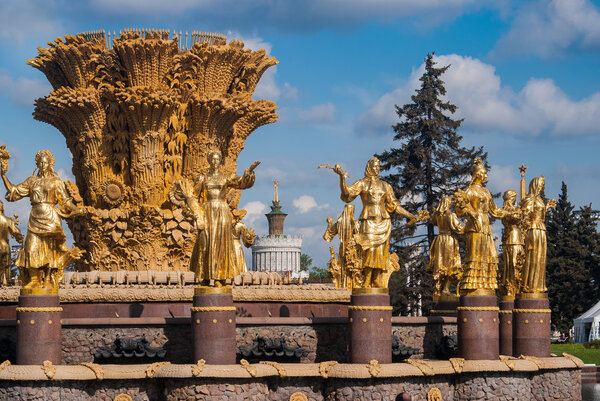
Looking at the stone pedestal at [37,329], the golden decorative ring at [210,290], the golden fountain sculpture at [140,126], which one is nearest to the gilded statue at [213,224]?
the golden decorative ring at [210,290]

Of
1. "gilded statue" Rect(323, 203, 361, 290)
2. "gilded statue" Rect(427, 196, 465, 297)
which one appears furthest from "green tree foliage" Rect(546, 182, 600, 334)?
"gilded statue" Rect(427, 196, 465, 297)

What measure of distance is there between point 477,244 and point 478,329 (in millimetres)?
1596

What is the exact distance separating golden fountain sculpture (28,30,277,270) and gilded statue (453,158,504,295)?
5733mm

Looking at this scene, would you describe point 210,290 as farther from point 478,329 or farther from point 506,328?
→ point 506,328

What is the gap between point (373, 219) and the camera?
1728 cm

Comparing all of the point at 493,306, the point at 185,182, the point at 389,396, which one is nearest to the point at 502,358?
the point at 493,306

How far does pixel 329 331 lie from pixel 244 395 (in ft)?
8.09

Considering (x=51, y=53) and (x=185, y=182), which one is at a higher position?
(x=51, y=53)

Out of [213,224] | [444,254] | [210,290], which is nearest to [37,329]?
[210,290]

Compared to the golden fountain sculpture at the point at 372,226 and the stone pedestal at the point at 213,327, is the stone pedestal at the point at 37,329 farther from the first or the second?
the golden fountain sculpture at the point at 372,226

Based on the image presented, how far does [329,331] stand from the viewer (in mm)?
17359

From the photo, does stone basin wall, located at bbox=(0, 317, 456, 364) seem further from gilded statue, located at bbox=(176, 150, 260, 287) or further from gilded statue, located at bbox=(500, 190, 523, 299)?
gilded statue, located at bbox=(500, 190, 523, 299)

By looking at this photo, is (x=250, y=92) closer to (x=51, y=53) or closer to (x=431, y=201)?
(x=51, y=53)

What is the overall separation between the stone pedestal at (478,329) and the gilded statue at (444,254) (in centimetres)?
260
